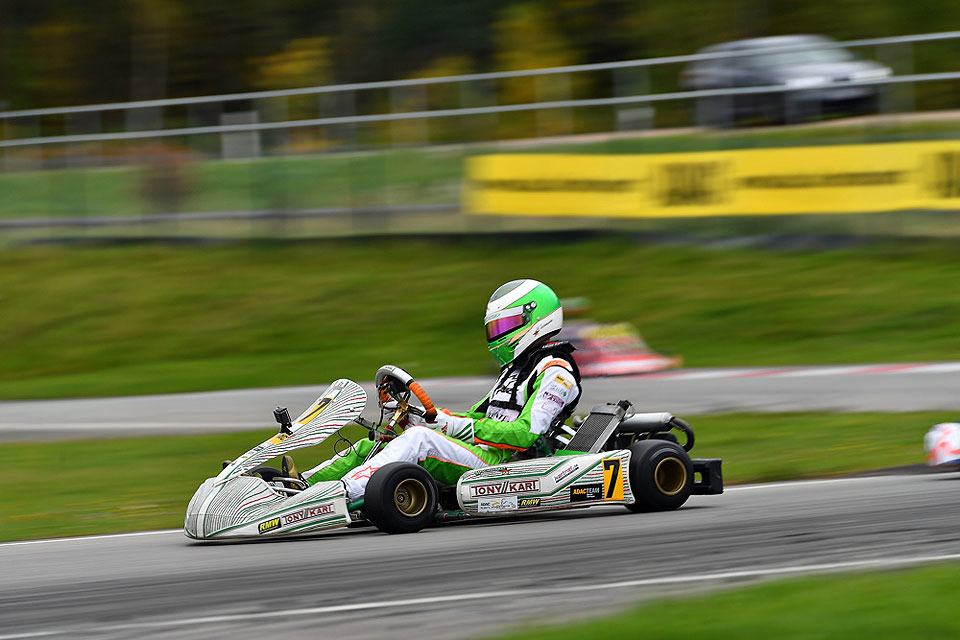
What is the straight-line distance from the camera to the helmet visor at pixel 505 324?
7879 mm

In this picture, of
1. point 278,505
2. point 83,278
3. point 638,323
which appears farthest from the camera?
point 83,278

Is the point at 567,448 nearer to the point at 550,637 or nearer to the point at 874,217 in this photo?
the point at 550,637

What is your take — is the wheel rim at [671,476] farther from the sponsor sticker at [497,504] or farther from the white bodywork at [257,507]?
the white bodywork at [257,507]

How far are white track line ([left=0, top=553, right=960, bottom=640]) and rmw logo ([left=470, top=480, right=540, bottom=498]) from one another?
179cm

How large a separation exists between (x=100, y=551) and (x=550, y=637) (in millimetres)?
3481

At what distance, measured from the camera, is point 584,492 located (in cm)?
769

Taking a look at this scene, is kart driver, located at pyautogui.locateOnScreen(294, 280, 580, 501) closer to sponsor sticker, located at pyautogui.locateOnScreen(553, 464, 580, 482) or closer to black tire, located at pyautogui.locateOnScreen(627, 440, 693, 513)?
sponsor sticker, located at pyautogui.locateOnScreen(553, 464, 580, 482)

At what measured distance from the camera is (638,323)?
58.0ft

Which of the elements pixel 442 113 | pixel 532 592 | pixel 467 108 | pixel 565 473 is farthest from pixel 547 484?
pixel 442 113

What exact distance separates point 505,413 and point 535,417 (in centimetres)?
27

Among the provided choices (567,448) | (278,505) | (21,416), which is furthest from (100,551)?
(21,416)

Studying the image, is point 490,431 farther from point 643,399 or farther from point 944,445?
point 643,399

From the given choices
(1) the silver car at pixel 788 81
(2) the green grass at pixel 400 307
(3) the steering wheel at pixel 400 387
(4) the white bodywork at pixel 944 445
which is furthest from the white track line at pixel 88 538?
(1) the silver car at pixel 788 81

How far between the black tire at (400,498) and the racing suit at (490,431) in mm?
106
